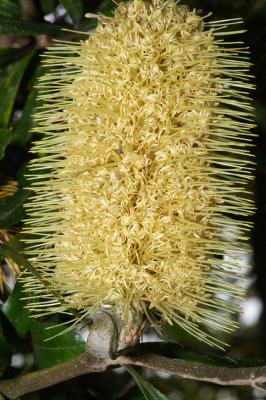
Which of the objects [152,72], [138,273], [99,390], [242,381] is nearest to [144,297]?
[138,273]

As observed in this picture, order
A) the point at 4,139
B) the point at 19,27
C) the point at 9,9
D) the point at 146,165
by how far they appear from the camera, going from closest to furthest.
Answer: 1. the point at 146,165
2. the point at 4,139
3. the point at 19,27
4. the point at 9,9

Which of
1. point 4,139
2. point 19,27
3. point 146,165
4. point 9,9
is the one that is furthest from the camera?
point 9,9

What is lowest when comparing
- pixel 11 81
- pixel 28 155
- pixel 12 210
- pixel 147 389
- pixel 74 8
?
pixel 147 389

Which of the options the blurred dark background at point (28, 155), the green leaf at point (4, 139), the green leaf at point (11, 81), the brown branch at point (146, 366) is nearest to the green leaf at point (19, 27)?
the blurred dark background at point (28, 155)

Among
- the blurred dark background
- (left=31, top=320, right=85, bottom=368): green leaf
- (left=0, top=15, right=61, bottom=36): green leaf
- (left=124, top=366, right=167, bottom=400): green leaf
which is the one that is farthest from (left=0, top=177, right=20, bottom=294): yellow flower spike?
(left=124, top=366, right=167, bottom=400): green leaf

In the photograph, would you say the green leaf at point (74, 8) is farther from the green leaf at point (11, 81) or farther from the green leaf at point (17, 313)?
the green leaf at point (17, 313)

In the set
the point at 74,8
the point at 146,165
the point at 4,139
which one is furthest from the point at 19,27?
the point at 146,165

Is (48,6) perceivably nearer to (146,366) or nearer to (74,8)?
(74,8)
